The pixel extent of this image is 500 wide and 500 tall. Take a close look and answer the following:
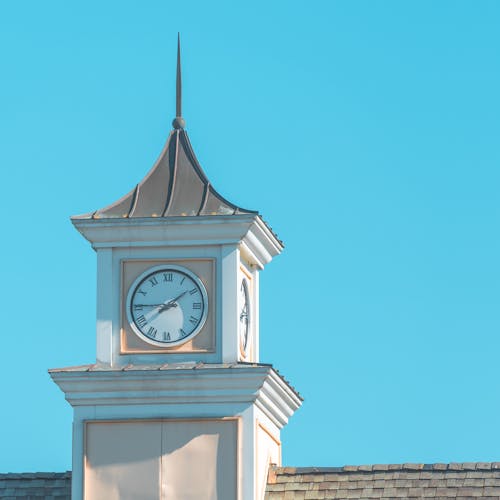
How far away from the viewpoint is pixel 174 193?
3095 cm

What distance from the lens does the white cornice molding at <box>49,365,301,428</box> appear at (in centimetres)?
2961

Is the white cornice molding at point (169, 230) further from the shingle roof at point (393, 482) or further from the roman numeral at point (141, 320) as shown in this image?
the shingle roof at point (393, 482)

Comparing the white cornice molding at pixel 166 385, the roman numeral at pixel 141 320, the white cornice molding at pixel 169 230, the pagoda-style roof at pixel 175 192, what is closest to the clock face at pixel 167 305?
the roman numeral at pixel 141 320

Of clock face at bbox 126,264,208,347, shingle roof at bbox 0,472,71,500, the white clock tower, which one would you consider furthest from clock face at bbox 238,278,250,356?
shingle roof at bbox 0,472,71,500

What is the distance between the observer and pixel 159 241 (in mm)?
30375

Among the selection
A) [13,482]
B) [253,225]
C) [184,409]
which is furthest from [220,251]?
[13,482]

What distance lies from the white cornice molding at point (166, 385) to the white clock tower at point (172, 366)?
15mm

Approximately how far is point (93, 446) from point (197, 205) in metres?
4.05

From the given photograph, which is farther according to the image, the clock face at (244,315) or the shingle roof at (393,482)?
the clock face at (244,315)

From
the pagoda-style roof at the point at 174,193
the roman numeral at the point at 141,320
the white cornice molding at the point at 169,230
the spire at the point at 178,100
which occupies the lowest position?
the roman numeral at the point at 141,320

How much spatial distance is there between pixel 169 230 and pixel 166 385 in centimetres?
241

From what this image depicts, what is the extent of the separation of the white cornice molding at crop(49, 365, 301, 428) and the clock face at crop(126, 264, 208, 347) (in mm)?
675

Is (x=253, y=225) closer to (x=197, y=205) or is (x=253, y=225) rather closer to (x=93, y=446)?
(x=197, y=205)

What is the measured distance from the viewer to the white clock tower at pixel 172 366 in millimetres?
29594
